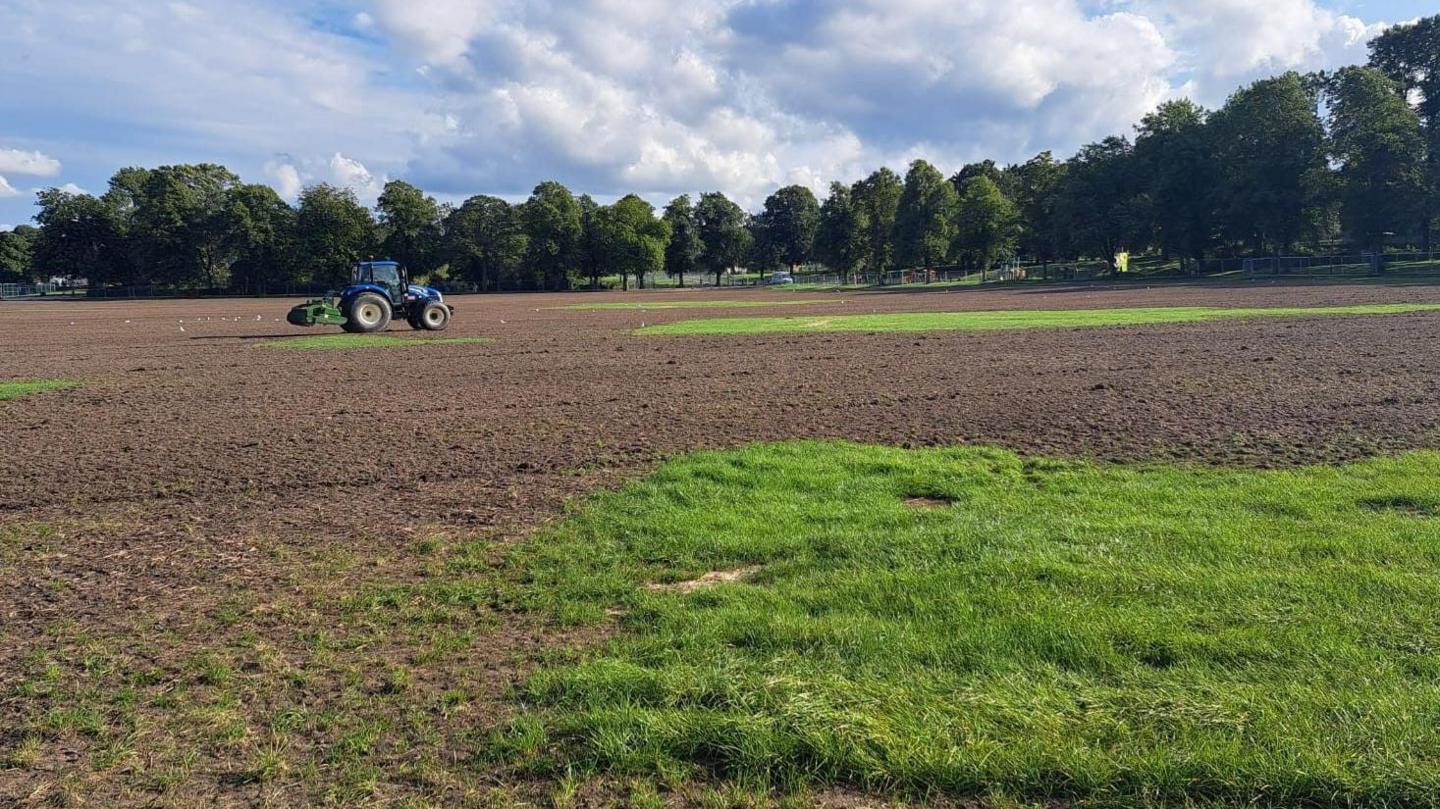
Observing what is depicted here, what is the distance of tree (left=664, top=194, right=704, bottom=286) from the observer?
14312 cm

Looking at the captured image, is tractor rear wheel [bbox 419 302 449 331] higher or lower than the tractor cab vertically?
lower

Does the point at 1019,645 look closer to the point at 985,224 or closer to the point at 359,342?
the point at 359,342

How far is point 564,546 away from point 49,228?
150960 millimetres

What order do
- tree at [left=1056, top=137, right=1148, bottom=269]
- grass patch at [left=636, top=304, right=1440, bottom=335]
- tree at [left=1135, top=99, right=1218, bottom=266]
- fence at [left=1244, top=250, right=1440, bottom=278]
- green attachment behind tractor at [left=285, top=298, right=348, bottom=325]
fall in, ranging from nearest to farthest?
grass patch at [left=636, top=304, right=1440, bottom=335] < green attachment behind tractor at [left=285, top=298, right=348, bottom=325] < fence at [left=1244, top=250, right=1440, bottom=278] < tree at [left=1135, top=99, right=1218, bottom=266] < tree at [left=1056, top=137, right=1148, bottom=269]

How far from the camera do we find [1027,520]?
725 cm

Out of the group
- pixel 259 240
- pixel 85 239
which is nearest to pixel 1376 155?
pixel 259 240

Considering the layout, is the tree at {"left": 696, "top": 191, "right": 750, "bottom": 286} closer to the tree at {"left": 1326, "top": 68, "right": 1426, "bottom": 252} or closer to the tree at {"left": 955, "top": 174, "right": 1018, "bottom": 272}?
the tree at {"left": 955, "top": 174, "right": 1018, "bottom": 272}

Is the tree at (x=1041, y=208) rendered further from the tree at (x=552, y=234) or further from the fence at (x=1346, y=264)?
the tree at (x=552, y=234)

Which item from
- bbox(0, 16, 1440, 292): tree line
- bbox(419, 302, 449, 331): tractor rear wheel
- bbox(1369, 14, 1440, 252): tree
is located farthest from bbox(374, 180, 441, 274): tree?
bbox(1369, 14, 1440, 252): tree

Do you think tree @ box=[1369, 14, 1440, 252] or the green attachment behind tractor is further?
tree @ box=[1369, 14, 1440, 252]

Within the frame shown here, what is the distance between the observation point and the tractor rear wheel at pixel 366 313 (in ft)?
107

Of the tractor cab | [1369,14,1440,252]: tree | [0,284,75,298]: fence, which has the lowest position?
the tractor cab

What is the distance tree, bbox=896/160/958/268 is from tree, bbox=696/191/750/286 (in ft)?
130

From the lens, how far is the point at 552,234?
123 meters
